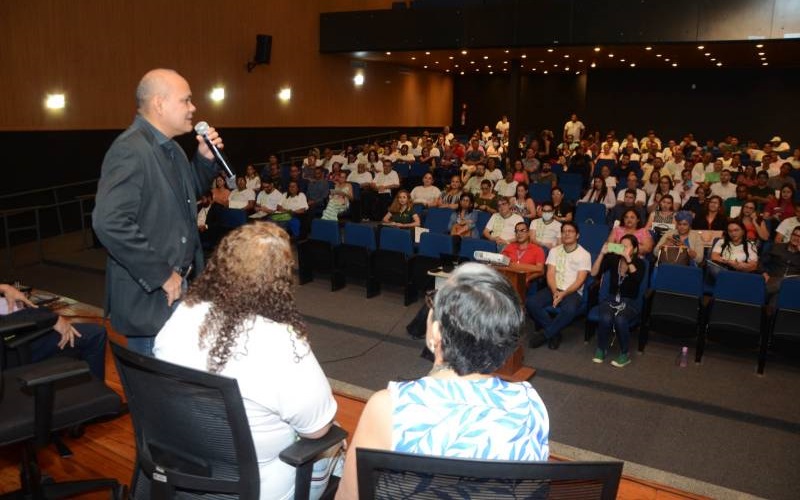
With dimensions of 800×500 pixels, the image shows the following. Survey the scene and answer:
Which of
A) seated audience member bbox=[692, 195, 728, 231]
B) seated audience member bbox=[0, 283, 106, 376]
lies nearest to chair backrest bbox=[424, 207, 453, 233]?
seated audience member bbox=[692, 195, 728, 231]

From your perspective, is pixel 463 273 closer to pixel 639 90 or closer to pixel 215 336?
pixel 215 336

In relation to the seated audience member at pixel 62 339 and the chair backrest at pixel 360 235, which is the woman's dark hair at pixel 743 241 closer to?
the chair backrest at pixel 360 235

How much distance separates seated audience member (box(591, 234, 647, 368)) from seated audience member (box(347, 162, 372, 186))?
6.13 m

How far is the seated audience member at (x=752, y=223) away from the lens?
259 inches

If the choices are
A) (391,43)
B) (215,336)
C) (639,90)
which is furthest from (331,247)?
(639,90)

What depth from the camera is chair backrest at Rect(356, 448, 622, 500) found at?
3.62ft

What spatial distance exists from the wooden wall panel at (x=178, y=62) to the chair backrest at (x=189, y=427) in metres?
8.86

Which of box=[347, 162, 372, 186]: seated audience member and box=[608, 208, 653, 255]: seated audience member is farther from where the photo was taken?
box=[347, 162, 372, 186]: seated audience member

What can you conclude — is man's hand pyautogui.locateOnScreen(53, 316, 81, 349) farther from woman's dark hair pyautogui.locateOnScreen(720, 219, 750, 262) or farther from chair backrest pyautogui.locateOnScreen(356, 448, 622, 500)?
woman's dark hair pyautogui.locateOnScreen(720, 219, 750, 262)

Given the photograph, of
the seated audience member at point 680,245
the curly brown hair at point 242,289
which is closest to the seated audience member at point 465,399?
the curly brown hair at point 242,289

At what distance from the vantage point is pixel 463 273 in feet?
4.96

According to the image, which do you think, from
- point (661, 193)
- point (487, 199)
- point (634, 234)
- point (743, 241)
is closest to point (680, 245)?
point (634, 234)

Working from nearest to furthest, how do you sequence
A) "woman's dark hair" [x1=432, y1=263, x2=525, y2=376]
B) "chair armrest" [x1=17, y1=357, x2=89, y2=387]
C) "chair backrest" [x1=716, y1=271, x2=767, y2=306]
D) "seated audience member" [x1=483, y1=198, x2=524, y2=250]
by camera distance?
"woman's dark hair" [x1=432, y1=263, x2=525, y2=376], "chair armrest" [x1=17, y1=357, x2=89, y2=387], "chair backrest" [x1=716, y1=271, x2=767, y2=306], "seated audience member" [x1=483, y1=198, x2=524, y2=250]

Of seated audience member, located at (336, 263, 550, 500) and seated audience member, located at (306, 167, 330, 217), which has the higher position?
seated audience member, located at (336, 263, 550, 500)
